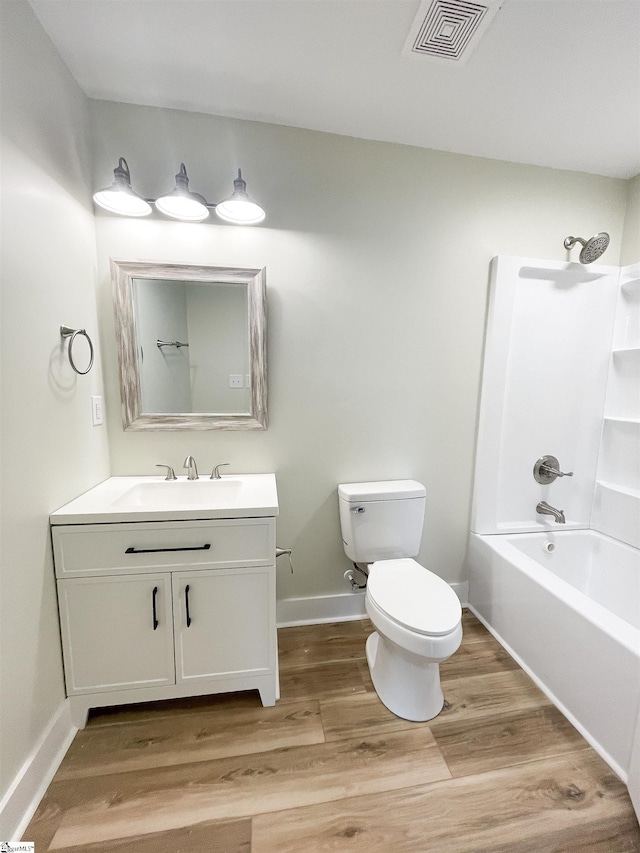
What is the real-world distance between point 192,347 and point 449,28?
1.45m

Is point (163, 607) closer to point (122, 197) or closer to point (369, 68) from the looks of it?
point (122, 197)

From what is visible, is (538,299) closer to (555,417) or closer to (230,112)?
(555,417)

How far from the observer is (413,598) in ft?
4.40

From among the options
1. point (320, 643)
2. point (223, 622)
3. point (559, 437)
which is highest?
point (559, 437)

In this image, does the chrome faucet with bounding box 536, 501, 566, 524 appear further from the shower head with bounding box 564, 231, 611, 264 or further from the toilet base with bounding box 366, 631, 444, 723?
the shower head with bounding box 564, 231, 611, 264

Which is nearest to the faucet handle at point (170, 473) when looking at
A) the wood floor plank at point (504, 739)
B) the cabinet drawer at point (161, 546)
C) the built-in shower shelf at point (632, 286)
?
the cabinet drawer at point (161, 546)

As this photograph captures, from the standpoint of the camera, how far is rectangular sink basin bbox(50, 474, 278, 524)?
1158 millimetres

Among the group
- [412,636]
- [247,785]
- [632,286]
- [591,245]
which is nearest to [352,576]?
[412,636]

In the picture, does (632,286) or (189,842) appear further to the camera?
(632,286)

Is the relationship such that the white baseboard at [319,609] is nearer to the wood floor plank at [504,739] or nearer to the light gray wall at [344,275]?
the light gray wall at [344,275]

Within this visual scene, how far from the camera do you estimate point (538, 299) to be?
1809 mm

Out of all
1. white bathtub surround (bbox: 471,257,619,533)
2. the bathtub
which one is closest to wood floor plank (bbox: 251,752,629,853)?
the bathtub

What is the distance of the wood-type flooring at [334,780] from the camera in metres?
0.97

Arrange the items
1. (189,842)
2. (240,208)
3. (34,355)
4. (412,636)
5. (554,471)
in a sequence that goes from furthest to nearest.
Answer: (554,471), (240,208), (412,636), (34,355), (189,842)
